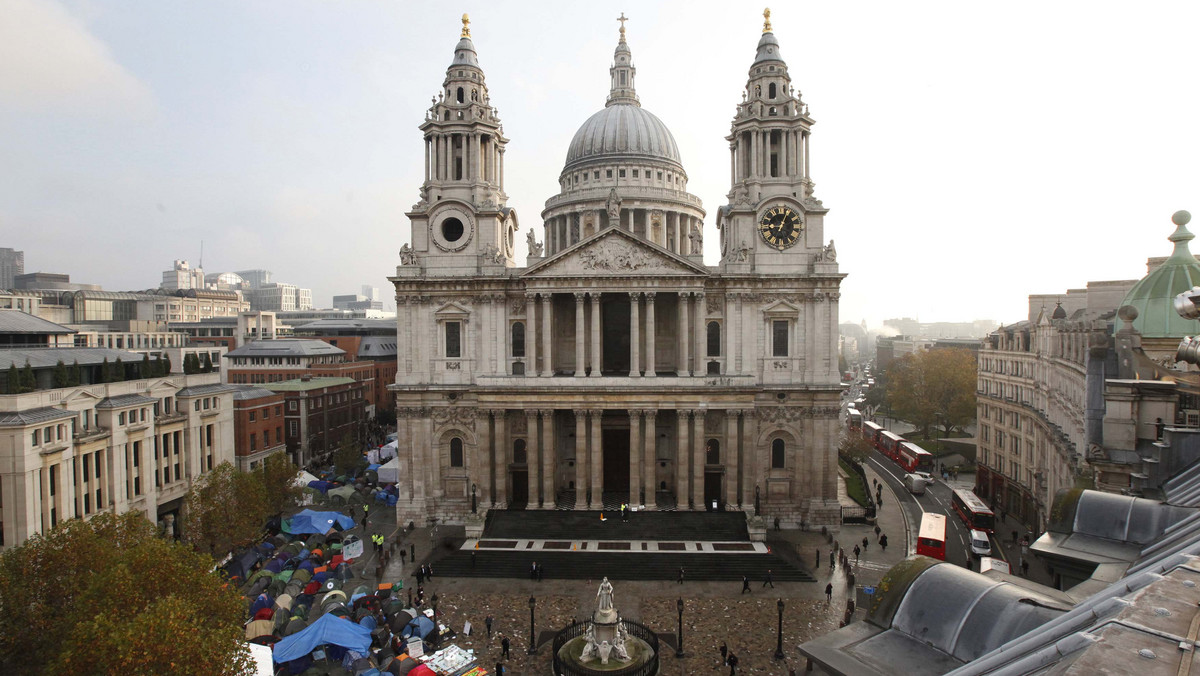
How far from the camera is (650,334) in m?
47.8

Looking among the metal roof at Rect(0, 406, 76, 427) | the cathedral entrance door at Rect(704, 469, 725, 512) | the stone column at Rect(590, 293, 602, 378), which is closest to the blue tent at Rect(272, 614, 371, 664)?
the metal roof at Rect(0, 406, 76, 427)

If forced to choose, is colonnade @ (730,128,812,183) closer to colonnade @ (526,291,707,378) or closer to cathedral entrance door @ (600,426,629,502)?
colonnade @ (526,291,707,378)

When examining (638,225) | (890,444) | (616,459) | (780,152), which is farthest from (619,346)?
(890,444)

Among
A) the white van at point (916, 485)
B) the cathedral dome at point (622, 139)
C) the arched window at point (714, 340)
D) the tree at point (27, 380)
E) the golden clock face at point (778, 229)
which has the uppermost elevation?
the cathedral dome at point (622, 139)

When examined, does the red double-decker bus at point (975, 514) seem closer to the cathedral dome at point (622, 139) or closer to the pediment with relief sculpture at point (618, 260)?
the pediment with relief sculpture at point (618, 260)

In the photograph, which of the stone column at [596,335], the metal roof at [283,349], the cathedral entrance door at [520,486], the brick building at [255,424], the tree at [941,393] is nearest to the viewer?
the stone column at [596,335]

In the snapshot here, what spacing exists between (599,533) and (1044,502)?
30.6 meters

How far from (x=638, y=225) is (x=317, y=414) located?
40.6m

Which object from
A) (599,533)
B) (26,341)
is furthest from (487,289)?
(26,341)

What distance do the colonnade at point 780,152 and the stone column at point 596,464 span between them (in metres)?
21.9

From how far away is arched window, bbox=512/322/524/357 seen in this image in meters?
50.0

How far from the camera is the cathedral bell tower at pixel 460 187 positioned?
49938 mm

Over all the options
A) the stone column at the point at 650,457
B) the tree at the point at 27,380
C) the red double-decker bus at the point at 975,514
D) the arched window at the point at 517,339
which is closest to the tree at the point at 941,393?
the red double-decker bus at the point at 975,514

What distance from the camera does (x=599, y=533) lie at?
44.0m
